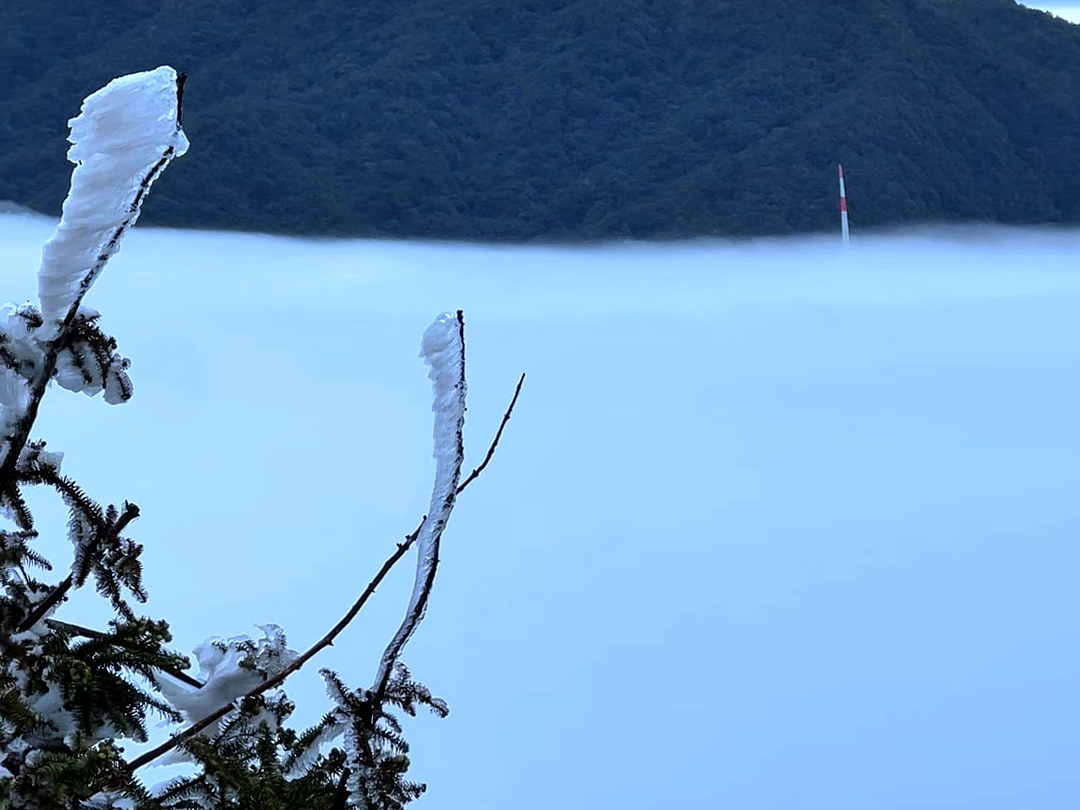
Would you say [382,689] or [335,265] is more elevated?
[335,265]

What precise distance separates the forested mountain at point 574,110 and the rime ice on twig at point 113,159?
768 centimetres

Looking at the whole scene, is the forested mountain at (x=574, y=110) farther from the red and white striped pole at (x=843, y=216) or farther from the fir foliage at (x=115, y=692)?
the fir foliage at (x=115, y=692)

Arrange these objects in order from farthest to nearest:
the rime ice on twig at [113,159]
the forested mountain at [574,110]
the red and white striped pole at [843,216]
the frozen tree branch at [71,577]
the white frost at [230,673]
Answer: the forested mountain at [574,110] → the red and white striped pole at [843,216] → the white frost at [230,673] → the frozen tree branch at [71,577] → the rime ice on twig at [113,159]

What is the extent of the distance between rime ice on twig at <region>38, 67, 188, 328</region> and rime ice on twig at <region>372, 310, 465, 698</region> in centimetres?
17

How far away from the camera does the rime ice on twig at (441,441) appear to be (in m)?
0.78

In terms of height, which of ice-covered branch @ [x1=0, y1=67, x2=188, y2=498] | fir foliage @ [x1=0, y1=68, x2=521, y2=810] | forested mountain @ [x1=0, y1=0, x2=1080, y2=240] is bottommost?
fir foliage @ [x1=0, y1=68, x2=521, y2=810]

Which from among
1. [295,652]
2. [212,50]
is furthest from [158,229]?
[295,652]

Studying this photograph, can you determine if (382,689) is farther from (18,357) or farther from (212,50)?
(212,50)

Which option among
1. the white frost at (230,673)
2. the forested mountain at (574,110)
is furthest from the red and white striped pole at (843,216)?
the white frost at (230,673)

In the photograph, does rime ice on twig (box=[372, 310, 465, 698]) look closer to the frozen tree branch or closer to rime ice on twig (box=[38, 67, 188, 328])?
rime ice on twig (box=[38, 67, 188, 328])

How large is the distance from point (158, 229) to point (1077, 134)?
5.64 metres

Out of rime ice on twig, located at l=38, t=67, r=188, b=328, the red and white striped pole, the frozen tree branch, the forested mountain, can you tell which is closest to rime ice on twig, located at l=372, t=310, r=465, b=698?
rime ice on twig, located at l=38, t=67, r=188, b=328

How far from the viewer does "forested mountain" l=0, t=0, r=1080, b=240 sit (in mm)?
8609

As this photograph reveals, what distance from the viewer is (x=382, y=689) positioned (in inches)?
35.5
